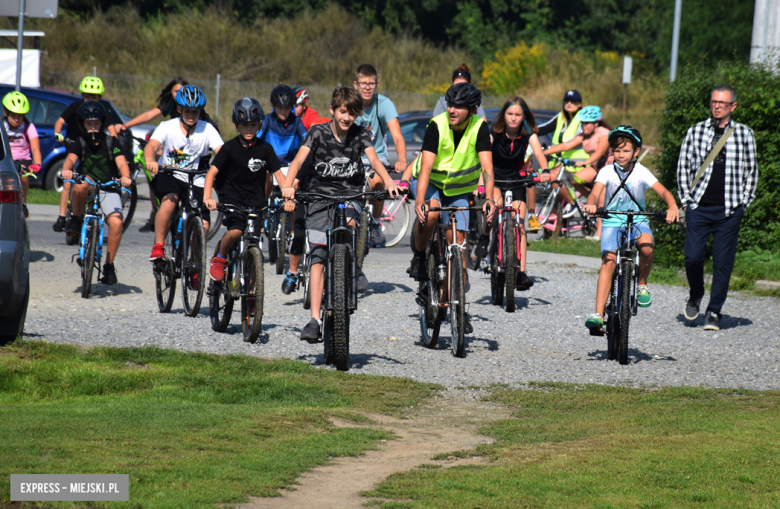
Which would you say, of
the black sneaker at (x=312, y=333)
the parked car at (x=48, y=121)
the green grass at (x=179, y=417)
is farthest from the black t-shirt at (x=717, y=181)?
the parked car at (x=48, y=121)

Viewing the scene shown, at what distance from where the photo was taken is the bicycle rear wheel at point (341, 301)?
7062mm

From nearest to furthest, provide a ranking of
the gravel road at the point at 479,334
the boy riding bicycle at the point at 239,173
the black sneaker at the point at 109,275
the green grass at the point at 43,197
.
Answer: the gravel road at the point at 479,334 < the boy riding bicycle at the point at 239,173 < the black sneaker at the point at 109,275 < the green grass at the point at 43,197

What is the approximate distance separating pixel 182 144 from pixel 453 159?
271 centimetres

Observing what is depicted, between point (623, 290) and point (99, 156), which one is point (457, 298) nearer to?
point (623, 290)

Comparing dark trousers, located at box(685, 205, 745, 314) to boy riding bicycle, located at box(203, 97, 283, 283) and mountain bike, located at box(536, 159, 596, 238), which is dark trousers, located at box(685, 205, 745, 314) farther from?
mountain bike, located at box(536, 159, 596, 238)

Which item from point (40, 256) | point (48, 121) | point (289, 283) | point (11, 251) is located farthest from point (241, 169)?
point (48, 121)

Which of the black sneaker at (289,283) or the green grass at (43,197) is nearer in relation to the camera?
the black sneaker at (289,283)

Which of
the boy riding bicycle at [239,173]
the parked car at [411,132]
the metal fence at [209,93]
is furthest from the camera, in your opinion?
the metal fence at [209,93]

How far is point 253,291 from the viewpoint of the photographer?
26.5 ft

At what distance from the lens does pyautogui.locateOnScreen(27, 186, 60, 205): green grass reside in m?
16.5

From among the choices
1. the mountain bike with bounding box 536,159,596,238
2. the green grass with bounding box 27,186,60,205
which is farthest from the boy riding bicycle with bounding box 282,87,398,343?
the green grass with bounding box 27,186,60,205

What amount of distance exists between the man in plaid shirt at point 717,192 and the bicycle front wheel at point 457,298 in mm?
2835

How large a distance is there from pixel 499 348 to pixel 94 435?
4.06m

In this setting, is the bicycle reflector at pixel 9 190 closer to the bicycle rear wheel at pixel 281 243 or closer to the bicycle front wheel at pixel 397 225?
the bicycle rear wheel at pixel 281 243
